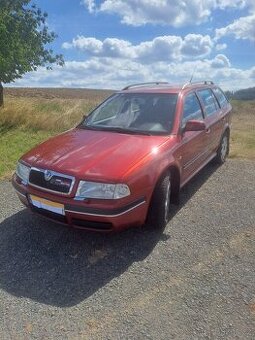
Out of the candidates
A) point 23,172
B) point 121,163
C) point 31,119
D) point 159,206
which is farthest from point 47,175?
point 31,119

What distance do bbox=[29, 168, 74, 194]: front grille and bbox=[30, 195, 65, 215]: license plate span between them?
0.13 m

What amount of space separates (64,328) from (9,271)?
1.05m

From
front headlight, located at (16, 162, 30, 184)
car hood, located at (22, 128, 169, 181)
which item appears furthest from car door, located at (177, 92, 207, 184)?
front headlight, located at (16, 162, 30, 184)

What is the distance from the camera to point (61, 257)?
3.77 meters

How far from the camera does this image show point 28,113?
1145 centimetres

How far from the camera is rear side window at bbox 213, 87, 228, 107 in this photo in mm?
6991

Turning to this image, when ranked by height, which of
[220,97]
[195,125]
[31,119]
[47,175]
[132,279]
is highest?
[195,125]

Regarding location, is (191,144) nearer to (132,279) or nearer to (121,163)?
(121,163)

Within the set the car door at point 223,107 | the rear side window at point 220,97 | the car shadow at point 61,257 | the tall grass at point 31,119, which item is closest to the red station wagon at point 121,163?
the car shadow at point 61,257

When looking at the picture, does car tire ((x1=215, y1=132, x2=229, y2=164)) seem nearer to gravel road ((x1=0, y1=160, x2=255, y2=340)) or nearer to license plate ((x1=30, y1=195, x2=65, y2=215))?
gravel road ((x1=0, y1=160, x2=255, y2=340))

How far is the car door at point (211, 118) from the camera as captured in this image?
5918 millimetres

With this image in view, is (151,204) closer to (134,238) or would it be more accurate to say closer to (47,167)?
(134,238)

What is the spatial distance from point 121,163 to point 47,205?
90cm

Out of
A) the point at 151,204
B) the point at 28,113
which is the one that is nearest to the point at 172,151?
the point at 151,204
